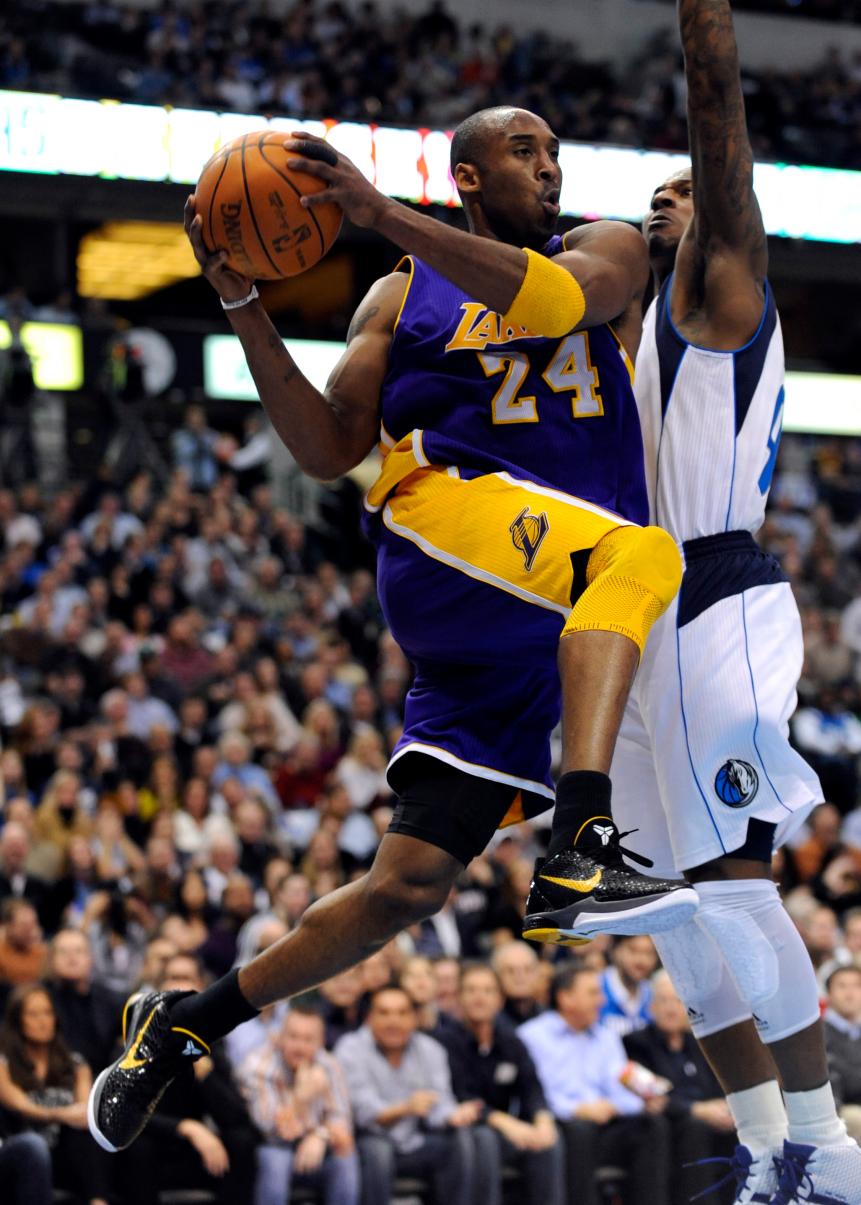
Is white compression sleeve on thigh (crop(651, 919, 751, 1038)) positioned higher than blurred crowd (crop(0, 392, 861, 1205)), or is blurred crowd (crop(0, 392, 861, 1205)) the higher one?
white compression sleeve on thigh (crop(651, 919, 751, 1038))

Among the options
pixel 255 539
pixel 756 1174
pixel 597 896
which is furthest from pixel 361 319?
pixel 255 539

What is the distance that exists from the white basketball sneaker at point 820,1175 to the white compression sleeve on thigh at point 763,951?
32cm

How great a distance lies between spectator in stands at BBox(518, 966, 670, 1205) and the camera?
912 cm

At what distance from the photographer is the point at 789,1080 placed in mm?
4590

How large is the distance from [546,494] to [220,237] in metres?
1.08

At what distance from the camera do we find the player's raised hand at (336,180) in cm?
416

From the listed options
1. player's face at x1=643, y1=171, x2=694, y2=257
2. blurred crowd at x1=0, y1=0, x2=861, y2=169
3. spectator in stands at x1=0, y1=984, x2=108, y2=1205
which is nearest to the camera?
player's face at x1=643, y1=171, x2=694, y2=257

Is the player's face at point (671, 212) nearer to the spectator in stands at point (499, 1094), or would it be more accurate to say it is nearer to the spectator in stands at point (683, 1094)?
the spectator in stands at point (683, 1094)

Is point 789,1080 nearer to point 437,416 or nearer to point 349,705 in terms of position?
point 437,416

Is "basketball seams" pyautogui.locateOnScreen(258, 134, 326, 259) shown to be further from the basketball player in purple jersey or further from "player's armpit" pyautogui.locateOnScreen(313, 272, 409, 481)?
"player's armpit" pyautogui.locateOnScreen(313, 272, 409, 481)

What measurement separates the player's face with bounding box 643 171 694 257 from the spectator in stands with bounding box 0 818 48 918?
6.71 meters

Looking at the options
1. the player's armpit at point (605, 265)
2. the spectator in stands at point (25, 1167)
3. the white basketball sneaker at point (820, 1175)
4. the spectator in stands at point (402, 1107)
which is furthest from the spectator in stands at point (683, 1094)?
the player's armpit at point (605, 265)

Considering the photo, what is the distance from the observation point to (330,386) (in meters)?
4.83

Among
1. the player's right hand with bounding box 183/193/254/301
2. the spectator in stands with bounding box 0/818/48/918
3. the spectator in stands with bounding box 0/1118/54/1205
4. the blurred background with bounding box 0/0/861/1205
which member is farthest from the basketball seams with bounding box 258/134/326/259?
the spectator in stands with bounding box 0/818/48/918
